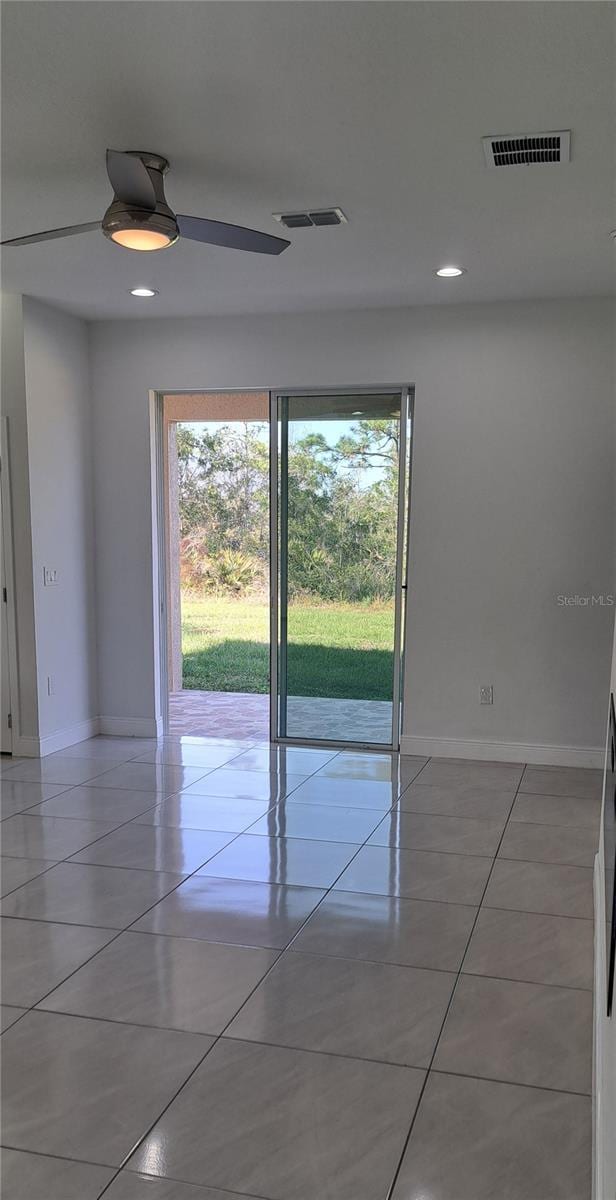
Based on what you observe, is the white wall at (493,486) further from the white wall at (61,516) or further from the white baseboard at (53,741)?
the white baseboard at (53,741)

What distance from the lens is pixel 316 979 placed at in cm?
276

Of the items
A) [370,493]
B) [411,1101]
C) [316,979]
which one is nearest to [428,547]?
[370,493]

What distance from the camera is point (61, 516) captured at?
17.9 feet

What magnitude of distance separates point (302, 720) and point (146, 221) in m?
3.62

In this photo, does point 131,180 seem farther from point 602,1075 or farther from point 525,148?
point 602,1075

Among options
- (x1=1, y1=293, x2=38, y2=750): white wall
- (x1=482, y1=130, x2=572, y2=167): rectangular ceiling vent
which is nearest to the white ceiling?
(x1=482, y1=130, x2=572, y2=167): rectangular ceiling vent

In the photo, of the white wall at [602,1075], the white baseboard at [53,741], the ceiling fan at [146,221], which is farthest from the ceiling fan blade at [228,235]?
the white baseboard at [53,741]

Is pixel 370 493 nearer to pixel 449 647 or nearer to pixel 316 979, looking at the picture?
pixel 449 647

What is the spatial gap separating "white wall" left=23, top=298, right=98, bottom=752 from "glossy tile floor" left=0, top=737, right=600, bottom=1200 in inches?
40.9

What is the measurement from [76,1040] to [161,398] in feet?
14.3

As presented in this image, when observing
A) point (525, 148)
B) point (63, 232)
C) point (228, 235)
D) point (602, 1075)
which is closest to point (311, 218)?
point (228, 235)

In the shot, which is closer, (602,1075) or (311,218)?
(602,1075)

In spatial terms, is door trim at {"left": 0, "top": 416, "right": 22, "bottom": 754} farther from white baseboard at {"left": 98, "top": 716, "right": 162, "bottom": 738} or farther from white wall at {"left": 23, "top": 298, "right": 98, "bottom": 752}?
white baseboard at {"left": 98, "top": 716, "right": 162, "bottom": 738}

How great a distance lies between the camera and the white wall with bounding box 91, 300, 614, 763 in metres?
4.96
